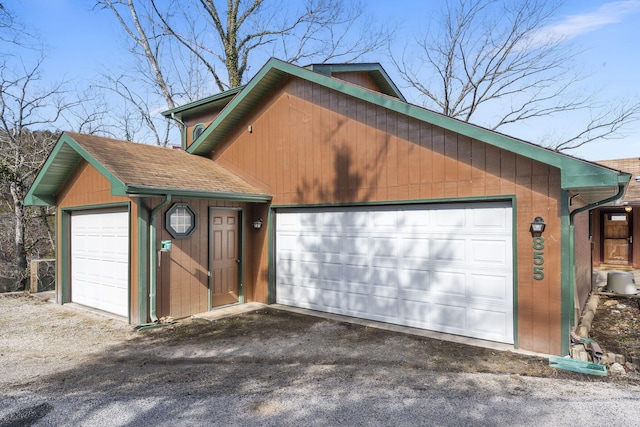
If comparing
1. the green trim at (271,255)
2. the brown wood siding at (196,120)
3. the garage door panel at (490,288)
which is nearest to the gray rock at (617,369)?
the garage door panel at (490,288)

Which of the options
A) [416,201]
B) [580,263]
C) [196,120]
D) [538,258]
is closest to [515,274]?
[538,258]

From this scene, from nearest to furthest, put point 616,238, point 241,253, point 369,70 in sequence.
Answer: point 241,253 < point 369,70 < point 616,238

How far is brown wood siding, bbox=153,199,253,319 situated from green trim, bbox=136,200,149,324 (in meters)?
0.22

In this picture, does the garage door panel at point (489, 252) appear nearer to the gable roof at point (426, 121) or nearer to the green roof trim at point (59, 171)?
the gable roof at point (426, 121)

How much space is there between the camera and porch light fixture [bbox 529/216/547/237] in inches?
206

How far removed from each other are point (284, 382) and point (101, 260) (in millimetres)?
5680

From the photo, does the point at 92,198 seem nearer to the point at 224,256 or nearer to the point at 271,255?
the point at 224,256

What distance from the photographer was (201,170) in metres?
8.60

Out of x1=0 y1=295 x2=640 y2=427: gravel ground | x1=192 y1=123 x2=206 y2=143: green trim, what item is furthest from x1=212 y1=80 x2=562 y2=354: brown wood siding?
x1=192 y1=123 x2=206 y2=143: green trim

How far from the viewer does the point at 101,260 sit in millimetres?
8156

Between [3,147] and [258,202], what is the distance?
1316 cm

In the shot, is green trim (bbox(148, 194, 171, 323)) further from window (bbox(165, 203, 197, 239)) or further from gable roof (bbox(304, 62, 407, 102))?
gable roof (bbox(304, 62, 407, 102))

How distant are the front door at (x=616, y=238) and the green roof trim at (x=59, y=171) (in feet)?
53.1

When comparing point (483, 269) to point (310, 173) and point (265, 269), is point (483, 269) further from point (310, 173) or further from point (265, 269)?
point (265, 269)
